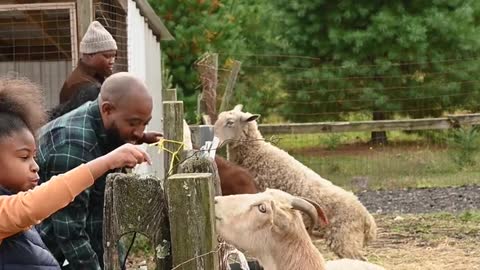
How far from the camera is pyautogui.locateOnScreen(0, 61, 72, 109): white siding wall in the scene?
464 inches

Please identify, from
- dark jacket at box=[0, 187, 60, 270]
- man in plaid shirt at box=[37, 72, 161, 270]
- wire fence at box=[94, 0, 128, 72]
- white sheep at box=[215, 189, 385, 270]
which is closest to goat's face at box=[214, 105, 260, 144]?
wire fence at box=[94, 0, 128, 72]

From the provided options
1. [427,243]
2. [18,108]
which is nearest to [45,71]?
[427,243]

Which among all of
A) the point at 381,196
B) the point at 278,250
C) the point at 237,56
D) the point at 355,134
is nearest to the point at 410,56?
the point at 355,134

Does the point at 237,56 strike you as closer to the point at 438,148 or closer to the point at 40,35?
the point at 438,148

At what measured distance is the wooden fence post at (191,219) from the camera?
135 inches

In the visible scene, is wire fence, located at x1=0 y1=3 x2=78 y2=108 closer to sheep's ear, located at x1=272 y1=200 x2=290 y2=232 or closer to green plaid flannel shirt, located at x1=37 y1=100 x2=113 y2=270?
sheep's ear, located at x1=272 y1=200 x2=290 y2=232

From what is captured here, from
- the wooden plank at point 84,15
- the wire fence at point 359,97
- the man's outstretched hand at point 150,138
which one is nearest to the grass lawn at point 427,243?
the wooden plank at point 84,15

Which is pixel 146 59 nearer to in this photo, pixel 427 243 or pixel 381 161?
pixel 427 243

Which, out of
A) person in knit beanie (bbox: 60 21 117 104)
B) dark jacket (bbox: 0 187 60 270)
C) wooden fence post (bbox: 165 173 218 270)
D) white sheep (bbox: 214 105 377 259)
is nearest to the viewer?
dark jacket (bbox: 0 187 60 270)

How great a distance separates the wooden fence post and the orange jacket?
400mm

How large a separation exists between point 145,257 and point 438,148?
10367mm

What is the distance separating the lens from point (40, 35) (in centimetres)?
1068

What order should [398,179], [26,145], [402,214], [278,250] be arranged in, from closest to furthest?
[26,145], [278,250], [402,214], [398,179]

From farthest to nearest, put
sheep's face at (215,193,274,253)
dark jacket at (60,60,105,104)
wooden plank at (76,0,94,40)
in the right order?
wooden plank at (76,0,94,40)
dark jacket at (60,60,105,104)
sheep's face at (215,193,274,253)
